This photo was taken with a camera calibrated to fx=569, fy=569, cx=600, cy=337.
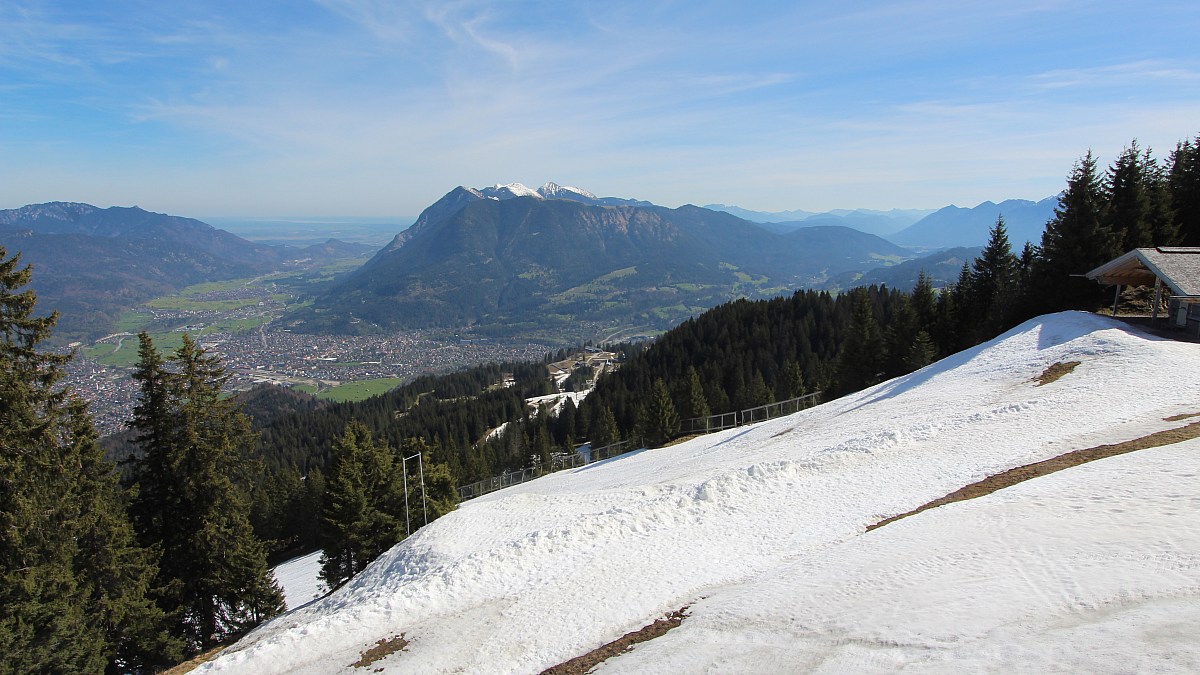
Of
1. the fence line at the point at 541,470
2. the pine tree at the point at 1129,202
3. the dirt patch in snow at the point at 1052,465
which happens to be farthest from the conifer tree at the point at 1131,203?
the fence line at the point at 541,470

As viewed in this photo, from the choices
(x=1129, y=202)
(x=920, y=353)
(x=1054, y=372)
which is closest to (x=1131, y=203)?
(x=1129, y=202)

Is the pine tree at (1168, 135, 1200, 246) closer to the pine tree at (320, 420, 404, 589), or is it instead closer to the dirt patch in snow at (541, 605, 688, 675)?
the dirt patch in snow at (541, 605, 688, 675)

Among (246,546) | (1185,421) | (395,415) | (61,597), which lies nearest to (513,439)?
(395,415)

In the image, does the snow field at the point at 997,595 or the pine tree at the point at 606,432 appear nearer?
the snow field at the point at 997,595

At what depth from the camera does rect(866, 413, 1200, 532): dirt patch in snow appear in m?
14.8

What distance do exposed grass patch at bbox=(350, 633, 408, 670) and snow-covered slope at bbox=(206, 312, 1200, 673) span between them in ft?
0.79

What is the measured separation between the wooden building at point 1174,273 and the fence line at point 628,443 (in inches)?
781

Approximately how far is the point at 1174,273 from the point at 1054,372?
1037 cm

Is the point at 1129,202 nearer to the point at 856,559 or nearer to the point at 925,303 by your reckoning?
the point at 925,303

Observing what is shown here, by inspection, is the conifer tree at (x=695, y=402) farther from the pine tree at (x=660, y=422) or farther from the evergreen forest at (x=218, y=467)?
the pine tree at (x=660, y=422)

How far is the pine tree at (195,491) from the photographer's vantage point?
71.8 ft

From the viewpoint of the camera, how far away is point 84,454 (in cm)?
2019

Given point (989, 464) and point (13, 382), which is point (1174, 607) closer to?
point (989, 464)

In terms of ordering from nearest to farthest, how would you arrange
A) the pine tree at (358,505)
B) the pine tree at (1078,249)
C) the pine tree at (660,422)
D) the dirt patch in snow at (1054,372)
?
the dirt patch in snow at (1054,372) → the pine tree at (358,505) → the pine tree at (1078,249) → the pine tree at (660,422)
